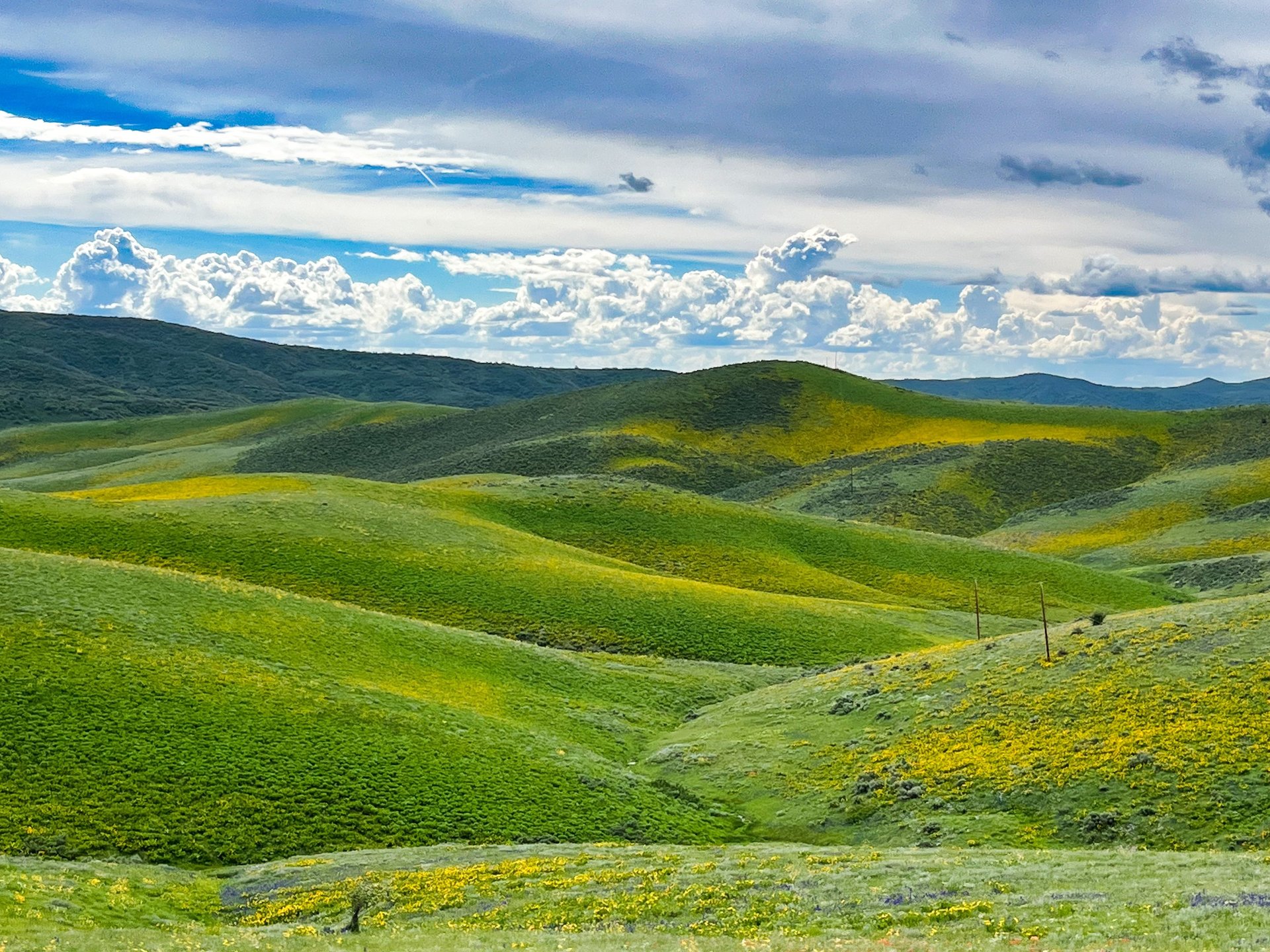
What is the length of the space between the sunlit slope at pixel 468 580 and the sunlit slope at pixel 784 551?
727cm

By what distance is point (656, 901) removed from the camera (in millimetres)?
25438

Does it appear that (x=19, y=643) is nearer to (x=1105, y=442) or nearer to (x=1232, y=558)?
(x=1232, y=558)

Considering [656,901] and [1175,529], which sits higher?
[1175,529]

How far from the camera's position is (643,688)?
57.7m

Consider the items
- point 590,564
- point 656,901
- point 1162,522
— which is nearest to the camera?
point 656,901

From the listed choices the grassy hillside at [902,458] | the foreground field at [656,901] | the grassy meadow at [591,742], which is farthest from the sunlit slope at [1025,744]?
the grassy hillside at [902,458]

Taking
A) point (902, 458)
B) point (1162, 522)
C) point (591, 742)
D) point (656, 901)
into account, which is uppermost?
point (902, 458)

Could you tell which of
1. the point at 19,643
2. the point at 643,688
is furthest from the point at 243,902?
the point at 643,688

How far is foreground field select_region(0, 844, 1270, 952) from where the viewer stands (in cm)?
1970

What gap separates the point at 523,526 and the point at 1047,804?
225 feet

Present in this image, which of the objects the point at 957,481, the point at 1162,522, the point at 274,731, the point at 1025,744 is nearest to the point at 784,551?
the point at 1162,522

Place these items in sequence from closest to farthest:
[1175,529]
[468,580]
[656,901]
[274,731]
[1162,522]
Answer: [656,901], [274,731], [468,580], [1175,529], [1162,522]

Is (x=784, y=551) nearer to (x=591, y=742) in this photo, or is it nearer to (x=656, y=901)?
(x=591, y=742)

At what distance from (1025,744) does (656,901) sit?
61.2 ft
